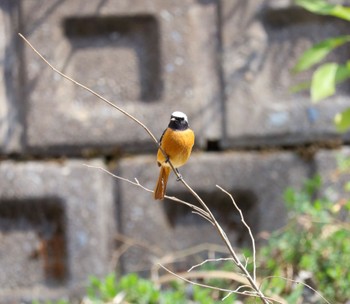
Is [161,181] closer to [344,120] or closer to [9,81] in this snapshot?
[344,120]

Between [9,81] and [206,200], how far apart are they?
3.05 feet

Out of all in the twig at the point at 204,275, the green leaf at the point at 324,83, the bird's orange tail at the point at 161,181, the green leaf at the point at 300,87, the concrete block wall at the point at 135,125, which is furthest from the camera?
the concrete block wall at the point at 135,125

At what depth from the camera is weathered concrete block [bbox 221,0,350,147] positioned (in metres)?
3.43

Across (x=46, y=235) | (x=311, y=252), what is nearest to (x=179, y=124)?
(x=311, y=252)

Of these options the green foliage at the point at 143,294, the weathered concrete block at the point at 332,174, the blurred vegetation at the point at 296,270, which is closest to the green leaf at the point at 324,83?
the blurred vegetation at the point at 296,270

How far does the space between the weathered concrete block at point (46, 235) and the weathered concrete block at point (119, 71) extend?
126 millimetres

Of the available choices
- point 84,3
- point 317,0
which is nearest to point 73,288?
point 84,3

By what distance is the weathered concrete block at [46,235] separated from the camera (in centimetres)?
344

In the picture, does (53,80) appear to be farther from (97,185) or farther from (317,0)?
(317,0)

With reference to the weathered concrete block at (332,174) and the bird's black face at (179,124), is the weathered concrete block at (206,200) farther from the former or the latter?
the bird's black face at (179,124)

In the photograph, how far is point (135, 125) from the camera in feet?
11.1

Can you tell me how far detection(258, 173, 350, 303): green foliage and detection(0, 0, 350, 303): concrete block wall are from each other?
0.33m

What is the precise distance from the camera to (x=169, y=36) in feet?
11.2

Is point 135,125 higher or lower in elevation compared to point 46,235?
higher
